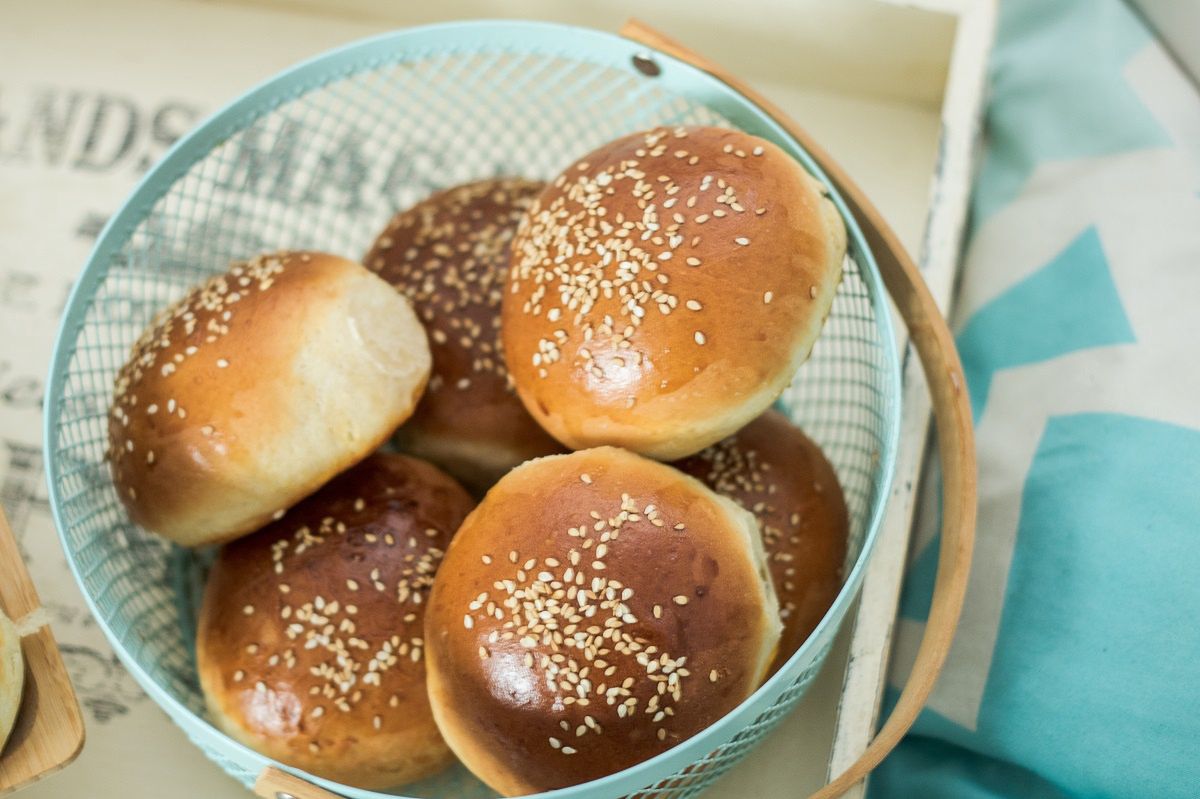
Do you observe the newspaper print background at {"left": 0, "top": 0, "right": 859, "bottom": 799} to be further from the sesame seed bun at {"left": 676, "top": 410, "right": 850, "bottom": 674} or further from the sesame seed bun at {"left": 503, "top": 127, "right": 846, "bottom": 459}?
the sesame seed bun at {"left": 503, "top": 127, "right": 846, "bottom": 459}

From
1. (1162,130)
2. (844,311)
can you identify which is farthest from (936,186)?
(1162,130)

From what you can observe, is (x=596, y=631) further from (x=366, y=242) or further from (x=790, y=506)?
(x=366, y=242)

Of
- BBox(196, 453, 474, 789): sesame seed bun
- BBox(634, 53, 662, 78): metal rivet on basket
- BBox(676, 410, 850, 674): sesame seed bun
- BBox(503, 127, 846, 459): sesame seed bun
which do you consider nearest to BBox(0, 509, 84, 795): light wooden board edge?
BBox(196, 453, 474, 789): sesame seed bun

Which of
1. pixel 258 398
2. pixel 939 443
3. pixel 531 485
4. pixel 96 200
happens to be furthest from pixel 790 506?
pixel 96 200

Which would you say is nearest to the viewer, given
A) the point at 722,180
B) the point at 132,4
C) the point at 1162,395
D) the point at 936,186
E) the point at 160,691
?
the point at 160,691

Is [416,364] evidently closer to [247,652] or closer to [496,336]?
[496,336]

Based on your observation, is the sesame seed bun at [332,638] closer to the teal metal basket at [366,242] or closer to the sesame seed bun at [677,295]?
the teal metal basket at [366,242]
